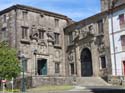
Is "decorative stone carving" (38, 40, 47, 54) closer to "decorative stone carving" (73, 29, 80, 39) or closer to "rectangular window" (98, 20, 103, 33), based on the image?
"decorative stone carving" (73, 29, 80, 39)

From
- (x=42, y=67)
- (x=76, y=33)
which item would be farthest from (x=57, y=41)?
(x=42, y=67)

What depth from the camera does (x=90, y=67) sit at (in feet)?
154

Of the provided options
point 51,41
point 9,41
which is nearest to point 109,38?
point 51,41

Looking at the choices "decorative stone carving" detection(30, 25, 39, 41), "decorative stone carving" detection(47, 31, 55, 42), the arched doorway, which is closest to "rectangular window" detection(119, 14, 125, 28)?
the arched doorway

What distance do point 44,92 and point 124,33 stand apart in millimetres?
16305

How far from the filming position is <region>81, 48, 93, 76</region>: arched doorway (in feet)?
155

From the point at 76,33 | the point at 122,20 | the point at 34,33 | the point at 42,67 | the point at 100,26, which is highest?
the point at 122,20

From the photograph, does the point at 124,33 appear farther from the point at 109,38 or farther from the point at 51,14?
the point at 51,14

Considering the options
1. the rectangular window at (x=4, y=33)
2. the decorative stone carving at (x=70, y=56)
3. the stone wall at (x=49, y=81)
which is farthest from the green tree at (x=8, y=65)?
the decorative stone carving at (x=70, y=56)

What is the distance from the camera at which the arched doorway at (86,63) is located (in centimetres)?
4722

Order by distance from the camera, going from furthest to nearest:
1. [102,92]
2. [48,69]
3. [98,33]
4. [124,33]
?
[48,69], [98,33], [124,33], [102,92]

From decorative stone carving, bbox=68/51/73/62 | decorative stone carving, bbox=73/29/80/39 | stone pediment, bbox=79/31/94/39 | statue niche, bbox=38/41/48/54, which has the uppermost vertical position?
decorative stone carving, bbox=73/29/80/39

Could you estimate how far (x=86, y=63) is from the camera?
47938 millimetres

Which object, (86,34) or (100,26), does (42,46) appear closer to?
(86,34)
